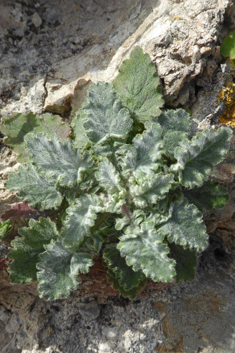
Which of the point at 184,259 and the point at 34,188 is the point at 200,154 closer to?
the point at 184,259

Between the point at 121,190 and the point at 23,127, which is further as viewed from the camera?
the point at 23,127

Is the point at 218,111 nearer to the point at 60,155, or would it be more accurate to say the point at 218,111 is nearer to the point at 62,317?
the point at 60,155

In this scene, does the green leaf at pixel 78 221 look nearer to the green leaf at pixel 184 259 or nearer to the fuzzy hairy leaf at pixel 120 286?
the fuzzy hairy leaf at pixel 120 286

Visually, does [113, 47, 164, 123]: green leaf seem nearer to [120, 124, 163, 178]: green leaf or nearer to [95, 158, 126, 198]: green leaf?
[120, 124, 163, 178]: green leaf

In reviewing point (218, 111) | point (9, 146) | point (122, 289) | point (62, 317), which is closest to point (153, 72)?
point (218, 111)

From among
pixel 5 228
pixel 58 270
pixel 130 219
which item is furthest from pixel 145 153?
pixel 5 228

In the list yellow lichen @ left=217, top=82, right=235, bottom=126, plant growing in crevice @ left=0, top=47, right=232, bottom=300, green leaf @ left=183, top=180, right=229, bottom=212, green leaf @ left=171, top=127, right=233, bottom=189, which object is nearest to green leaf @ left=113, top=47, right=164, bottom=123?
plant growing in crevice @ left=0, top=47, right=232, bottom=300

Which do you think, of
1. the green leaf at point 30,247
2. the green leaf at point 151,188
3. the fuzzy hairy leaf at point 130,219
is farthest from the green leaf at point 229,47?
the green leaf at point 30,247

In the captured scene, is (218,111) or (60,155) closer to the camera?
(60,155)
